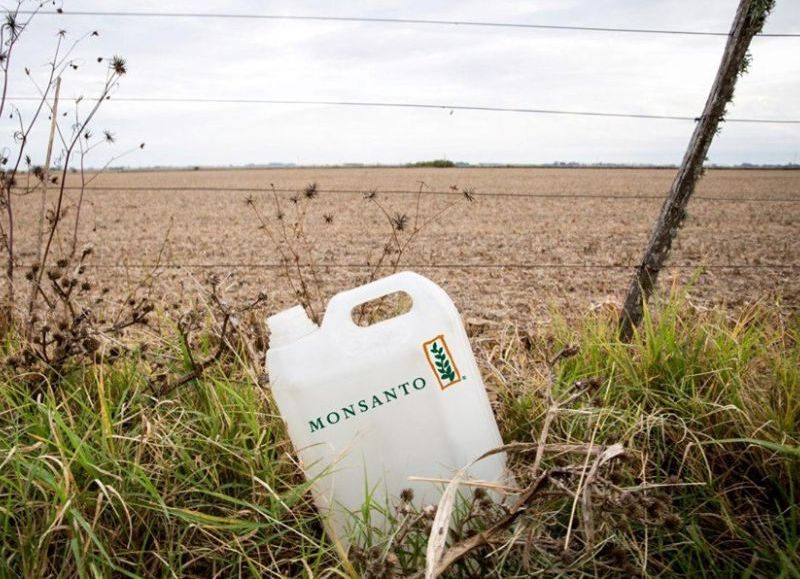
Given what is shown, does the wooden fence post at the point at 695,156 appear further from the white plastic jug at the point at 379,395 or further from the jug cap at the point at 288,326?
the jug cap at the point at 288,326

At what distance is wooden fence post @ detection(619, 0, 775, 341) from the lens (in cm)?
261

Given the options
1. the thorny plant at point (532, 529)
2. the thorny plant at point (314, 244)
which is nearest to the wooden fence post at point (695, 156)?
the thorny plant at point (314, 244)

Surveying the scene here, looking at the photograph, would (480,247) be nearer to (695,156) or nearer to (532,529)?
(695,156)

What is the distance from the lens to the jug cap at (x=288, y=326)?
1.51m

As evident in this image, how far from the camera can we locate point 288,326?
152cm

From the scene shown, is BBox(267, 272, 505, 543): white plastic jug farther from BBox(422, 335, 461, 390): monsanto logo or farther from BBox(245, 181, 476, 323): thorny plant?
BBox(245, 181, 476, 323): thorny plant

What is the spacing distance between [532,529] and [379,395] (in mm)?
487

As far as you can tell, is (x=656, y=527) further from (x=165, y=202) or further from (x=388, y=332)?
(x=165, y=202)

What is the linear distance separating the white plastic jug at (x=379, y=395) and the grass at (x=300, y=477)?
144 mm

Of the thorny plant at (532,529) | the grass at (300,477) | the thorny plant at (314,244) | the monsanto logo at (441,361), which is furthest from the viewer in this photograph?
the thorny plant at (314,244)

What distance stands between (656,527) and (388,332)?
81cm

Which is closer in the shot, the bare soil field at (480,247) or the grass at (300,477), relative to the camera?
the grass at (300,477)

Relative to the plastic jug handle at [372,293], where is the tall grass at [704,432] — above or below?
below

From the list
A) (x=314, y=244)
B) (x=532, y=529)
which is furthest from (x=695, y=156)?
(x=314, y=244)
